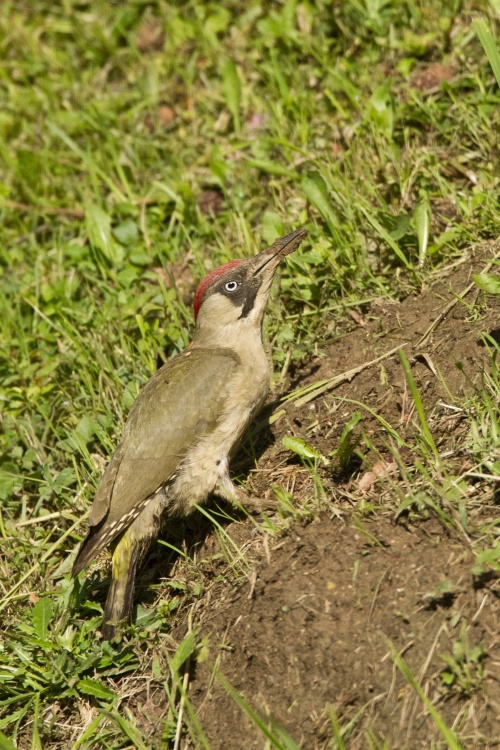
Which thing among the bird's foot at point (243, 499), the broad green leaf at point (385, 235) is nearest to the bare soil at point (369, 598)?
the bird's foot at point (243, 499)

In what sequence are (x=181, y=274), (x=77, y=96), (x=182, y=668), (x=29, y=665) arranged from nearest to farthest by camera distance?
(x=182, y=668)
(x=29, y=665)
(x=181, y=274)
(x=77, y=96)

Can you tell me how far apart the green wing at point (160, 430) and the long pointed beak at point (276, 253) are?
48 cm

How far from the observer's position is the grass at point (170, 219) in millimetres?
→ 4105

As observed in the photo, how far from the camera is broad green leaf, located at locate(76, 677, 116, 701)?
155 inches

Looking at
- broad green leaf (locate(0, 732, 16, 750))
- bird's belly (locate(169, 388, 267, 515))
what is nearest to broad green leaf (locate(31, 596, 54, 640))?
broad green leaf (locate(0, 732, 16, 750))

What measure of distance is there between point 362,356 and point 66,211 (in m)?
3.01

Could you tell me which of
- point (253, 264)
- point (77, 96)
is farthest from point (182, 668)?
point (77, 96)

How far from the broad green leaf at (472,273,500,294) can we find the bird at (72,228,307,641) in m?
1.08

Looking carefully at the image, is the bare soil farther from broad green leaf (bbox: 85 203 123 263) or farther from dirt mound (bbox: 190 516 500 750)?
broad green leaf (bbox: 85 203 123 263)

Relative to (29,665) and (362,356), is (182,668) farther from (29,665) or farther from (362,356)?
(362,356)

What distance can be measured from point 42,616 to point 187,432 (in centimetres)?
111

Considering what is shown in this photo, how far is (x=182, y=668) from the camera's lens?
152 inches

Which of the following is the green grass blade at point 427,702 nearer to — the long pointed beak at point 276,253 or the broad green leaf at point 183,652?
the broad green leaf at point 183,652

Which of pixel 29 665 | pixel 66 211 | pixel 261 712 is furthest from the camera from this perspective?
pixel 66 211
